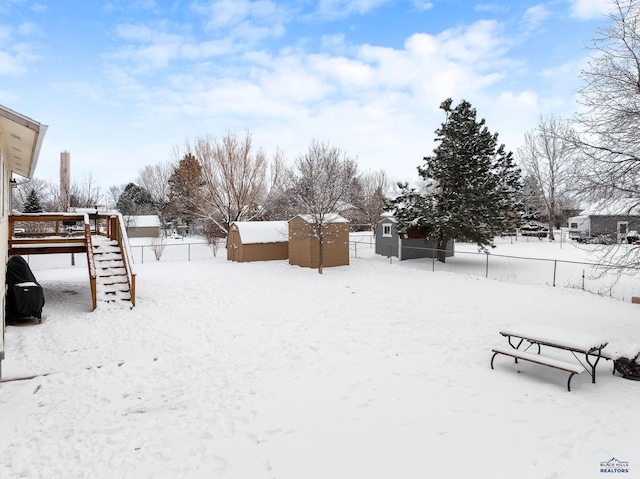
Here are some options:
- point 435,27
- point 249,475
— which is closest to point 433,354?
point 249,475

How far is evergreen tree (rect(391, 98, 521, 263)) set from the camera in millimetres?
20859

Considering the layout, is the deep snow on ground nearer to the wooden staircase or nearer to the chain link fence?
the wooden staircase

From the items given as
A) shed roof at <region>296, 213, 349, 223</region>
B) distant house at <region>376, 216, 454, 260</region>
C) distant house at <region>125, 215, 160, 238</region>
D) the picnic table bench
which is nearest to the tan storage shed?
shed roof at <region>296, 213, 349, 223</region>

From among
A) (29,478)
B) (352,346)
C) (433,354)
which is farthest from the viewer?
(352,346)

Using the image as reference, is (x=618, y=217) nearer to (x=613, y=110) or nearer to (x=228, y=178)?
(x=613, y=110)

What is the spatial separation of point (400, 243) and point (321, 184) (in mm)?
6661

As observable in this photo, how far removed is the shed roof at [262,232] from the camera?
842 inches

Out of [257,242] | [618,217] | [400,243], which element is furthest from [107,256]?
[400,243]

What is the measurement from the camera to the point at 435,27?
15023mm

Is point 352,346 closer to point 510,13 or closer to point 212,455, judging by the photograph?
point 212,455

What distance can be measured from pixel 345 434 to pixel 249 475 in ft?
4.40

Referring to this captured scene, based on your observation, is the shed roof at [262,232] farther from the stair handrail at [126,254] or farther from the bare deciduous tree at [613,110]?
the bare deciduous tree at [613,110]

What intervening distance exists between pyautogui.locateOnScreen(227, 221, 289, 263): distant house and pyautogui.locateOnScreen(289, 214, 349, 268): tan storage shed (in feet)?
4.99

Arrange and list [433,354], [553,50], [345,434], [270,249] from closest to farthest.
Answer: [345,434] → [433,354] → [553,50] → [270,249]
